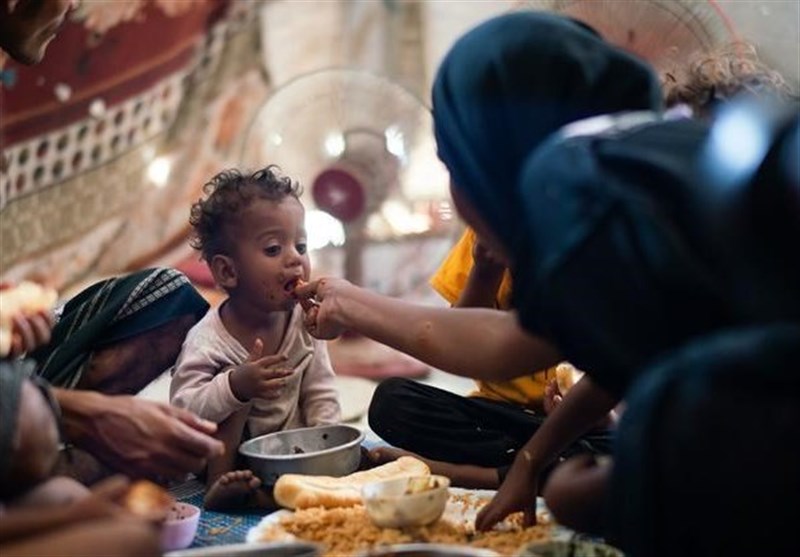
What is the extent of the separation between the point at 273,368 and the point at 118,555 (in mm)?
1086

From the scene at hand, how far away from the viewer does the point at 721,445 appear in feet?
3.64

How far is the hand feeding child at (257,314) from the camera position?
244 cm

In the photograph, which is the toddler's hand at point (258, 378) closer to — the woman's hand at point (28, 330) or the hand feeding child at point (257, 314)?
the hand feeding child at point (257, 314)

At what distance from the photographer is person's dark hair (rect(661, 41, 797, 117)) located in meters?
2.21

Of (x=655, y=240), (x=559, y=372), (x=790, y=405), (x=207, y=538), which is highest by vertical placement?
(x=655, y=240)

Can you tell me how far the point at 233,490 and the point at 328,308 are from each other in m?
0.51

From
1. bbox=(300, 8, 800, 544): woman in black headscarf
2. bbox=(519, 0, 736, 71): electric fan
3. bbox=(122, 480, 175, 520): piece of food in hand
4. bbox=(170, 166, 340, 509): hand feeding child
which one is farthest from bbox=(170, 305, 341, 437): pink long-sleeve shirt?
bbox=(519, 0, 736, 71): electric fan

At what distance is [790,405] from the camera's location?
3.59ft

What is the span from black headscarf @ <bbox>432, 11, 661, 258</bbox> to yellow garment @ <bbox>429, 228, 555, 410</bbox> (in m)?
0.90

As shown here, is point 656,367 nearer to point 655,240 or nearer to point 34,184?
point 655,240

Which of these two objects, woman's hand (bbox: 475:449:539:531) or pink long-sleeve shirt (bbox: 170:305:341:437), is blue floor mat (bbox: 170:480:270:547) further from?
woman's hand (bbox: 475:449:539:531)

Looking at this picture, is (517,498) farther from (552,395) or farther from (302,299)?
(302,299)

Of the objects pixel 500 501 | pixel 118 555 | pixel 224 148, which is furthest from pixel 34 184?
pixel 118 555

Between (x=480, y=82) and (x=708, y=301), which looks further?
(x=480, y=82)
